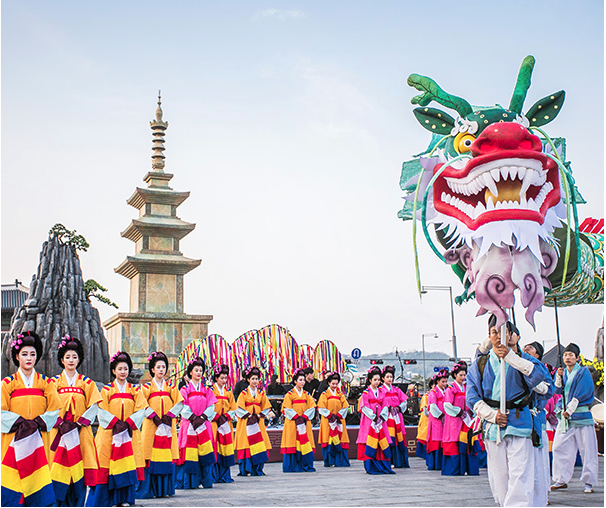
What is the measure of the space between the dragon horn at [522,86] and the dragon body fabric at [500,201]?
1cm

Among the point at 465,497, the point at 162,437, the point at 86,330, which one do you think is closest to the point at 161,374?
the point at 162,437

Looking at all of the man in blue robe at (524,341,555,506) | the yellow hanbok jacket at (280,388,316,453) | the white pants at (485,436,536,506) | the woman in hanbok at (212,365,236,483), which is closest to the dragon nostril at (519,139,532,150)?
the man in blue robe at (524,341,555,506)

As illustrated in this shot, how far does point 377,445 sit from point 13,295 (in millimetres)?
28794

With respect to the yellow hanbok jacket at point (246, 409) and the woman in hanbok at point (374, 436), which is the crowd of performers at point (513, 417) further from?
the yellow hanbok jacket at point (246, 409)

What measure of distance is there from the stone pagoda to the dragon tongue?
23.8 meters

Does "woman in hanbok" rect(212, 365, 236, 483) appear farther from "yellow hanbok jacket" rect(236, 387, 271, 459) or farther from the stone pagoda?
the stone pagoda

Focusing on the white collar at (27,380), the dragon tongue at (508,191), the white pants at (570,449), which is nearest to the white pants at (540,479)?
the dragon tongue at (508,191)

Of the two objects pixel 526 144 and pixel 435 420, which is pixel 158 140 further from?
pixel 526 144

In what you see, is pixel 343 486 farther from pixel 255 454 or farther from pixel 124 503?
pixel 124 503

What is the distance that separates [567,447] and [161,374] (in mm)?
4506

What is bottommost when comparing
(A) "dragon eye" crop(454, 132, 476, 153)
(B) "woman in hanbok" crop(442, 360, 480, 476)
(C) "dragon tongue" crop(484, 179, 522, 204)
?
(B) "woman in hanbok" crop(442, 360, 480, 476)

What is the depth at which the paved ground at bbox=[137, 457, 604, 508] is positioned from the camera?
23.9 ft

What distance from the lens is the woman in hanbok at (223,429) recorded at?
9936 millimetres

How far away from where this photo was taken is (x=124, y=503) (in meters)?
7.21
